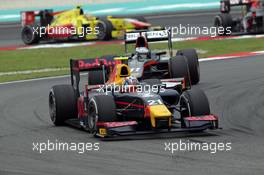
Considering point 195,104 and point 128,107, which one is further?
point 128,107

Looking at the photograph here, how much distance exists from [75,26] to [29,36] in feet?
6.06

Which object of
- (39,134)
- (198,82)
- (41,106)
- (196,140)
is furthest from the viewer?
(198,82)

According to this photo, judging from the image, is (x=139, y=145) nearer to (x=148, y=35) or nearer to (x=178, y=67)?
(x=178, y=67)

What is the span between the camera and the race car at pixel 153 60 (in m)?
16.9

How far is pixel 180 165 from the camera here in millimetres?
10039

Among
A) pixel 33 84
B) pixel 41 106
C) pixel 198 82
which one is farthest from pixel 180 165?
pixel 33 84

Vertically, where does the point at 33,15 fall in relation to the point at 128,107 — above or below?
below

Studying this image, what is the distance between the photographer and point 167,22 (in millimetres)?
38656

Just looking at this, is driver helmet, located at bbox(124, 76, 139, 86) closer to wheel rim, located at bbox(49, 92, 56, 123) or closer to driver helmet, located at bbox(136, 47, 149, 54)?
wheel rim, located at bbox(49, 92, 56, 123)

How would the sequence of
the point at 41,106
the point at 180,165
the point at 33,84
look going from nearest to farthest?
1. the point at 180,165
2. the point at 41,106
3. the point at 33,84

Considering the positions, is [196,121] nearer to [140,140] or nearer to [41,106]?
[140,140]

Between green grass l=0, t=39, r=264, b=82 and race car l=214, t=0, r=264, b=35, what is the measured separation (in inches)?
81.7

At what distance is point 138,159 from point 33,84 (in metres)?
10.3

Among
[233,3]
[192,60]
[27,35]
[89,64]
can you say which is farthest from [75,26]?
[89,64]
